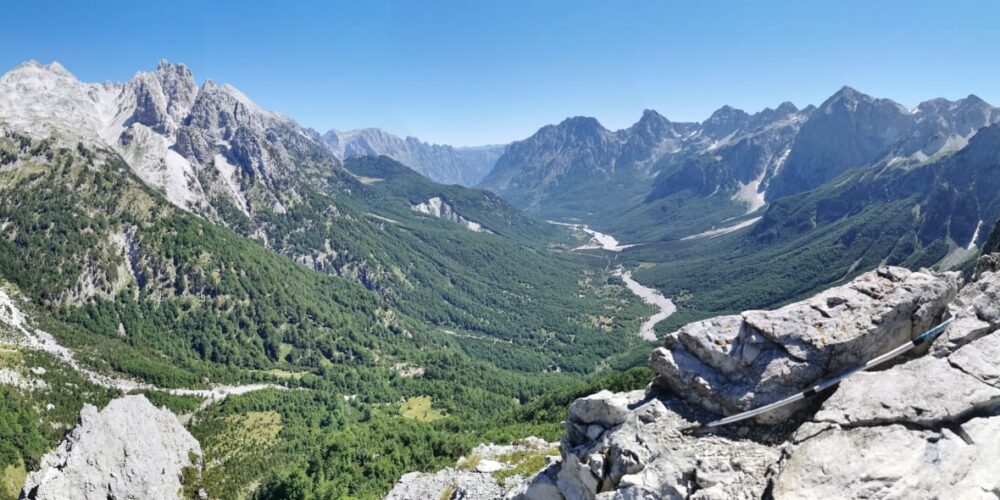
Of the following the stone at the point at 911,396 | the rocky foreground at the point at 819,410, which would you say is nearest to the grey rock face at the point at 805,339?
the rocky foreground at the point at 819,410

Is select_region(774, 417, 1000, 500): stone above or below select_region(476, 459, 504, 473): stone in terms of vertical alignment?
above

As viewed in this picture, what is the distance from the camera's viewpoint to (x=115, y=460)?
297ft

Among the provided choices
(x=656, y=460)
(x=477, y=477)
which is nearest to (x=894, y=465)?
(x=656, y=460)

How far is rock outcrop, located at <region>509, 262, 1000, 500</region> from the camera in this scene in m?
23.5

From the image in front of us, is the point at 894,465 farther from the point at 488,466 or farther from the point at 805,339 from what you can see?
the point at 488,466

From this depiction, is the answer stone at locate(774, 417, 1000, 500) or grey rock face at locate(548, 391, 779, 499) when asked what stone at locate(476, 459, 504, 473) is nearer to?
grey rock face at locate(548, 391, 779, 499)

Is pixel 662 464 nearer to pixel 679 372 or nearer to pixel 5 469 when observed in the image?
pixel 679 372

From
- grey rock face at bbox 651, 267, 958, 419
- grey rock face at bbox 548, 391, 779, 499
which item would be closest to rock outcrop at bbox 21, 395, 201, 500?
grey rock face at bbox 548, 391, 779, 499

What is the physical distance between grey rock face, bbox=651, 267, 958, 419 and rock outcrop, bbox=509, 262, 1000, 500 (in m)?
0.07

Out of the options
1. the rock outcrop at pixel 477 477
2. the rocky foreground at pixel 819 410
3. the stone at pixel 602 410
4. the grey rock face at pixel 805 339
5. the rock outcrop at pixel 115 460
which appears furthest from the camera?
the rock outcrop at pixel 115 460

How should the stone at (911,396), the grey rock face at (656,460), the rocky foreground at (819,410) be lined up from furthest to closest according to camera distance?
the grey rock face at (656,460) < the stone at (911,396) < the rocky foreground at (819,410)

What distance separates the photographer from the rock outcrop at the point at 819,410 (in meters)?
23.5

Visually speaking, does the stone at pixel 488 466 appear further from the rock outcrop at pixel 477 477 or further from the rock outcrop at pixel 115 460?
the rock outcrop at pixel 115 460

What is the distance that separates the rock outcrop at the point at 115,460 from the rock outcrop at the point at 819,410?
274 ft
